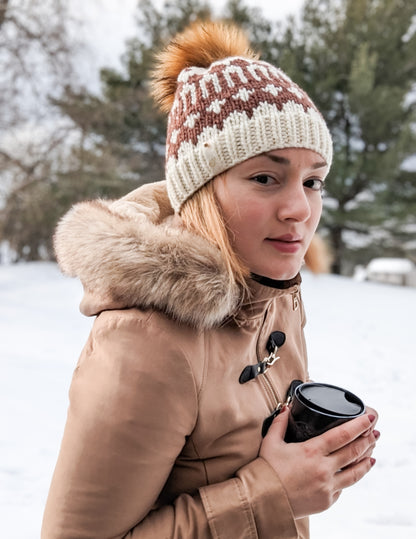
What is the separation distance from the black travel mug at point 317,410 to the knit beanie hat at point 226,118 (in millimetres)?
537

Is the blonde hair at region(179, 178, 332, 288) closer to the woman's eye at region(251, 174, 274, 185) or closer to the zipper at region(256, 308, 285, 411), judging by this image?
the woman's eye at region(251, 174, 274, 185)

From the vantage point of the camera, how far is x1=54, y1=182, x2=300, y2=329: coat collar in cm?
87

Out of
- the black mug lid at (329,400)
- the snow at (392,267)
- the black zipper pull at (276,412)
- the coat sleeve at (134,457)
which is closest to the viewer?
the coat sleeve at (134,457)

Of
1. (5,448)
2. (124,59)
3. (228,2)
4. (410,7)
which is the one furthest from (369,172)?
(5,448)

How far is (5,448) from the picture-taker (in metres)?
2.62

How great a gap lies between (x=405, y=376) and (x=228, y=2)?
11.3 meters

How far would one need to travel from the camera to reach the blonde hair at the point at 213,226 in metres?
0.95

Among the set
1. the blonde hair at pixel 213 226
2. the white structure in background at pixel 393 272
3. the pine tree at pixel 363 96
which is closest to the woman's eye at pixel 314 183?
the blonde hair at pixel 213 226

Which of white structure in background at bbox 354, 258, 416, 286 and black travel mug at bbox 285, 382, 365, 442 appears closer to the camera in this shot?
black travel mug at bbox 285, 382, 365, 442

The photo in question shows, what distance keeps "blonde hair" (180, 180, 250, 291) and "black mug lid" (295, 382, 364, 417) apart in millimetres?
264

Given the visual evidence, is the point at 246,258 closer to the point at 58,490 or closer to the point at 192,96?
the point at 192,96

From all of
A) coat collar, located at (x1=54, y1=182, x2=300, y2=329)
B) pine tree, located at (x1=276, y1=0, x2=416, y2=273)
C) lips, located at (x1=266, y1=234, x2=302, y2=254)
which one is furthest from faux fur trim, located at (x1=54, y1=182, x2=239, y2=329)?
pine tree, located at (x1=276, y1=0, x2=416, y2=273)

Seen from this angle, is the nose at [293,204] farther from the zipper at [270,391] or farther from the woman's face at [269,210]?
the zipper at [270,391]

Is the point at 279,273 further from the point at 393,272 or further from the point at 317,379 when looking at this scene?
the point at 393,272
